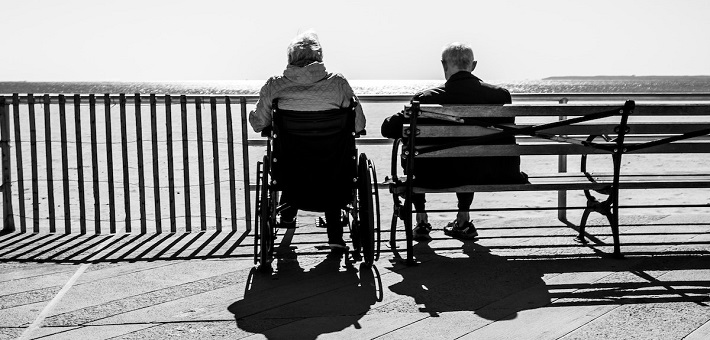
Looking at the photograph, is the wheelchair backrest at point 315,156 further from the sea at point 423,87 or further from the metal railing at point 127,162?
the sea at point 423,87

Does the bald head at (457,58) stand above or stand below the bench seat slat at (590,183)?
above

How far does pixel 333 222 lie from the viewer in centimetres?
517

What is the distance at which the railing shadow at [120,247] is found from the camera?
5.18 meters

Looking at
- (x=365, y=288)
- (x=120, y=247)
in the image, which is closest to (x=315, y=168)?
(x=365, y=288)

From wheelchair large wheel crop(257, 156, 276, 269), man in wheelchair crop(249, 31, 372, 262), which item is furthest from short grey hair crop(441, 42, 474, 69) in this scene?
wheelchair large wheel crop(257, 156, 276, 269)

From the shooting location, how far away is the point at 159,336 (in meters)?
3.58

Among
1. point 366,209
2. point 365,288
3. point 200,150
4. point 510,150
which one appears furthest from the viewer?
point 200,150

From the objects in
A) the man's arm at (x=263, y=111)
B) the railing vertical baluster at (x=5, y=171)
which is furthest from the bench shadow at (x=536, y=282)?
the railing vertical baluster at (x=5, y=171)

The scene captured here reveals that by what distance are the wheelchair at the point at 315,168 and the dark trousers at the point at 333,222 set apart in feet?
1.17

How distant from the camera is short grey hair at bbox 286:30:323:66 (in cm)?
479

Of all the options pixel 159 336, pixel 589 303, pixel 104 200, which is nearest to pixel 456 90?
pixel 589 303

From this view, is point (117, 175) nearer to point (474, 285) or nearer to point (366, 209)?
point (366, 209)

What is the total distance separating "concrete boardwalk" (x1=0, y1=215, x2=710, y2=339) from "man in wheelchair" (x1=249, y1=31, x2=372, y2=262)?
16.9 inches

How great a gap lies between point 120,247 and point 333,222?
1.35m
